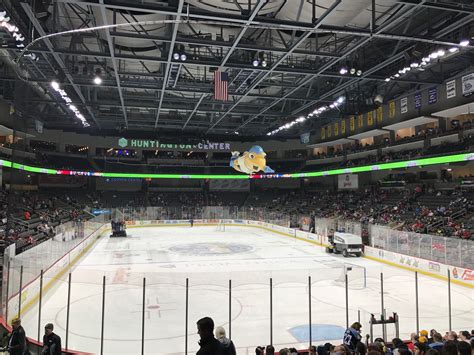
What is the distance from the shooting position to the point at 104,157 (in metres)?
46.7

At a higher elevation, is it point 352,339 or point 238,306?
point 352,339

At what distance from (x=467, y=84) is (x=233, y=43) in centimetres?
1481

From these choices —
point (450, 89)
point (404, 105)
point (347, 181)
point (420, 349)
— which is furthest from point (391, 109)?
point (420, 349)

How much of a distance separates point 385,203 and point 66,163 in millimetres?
35076

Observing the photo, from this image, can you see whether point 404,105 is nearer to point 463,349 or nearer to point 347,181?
point 347,181

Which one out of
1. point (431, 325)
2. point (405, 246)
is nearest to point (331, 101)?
point (405, 246)

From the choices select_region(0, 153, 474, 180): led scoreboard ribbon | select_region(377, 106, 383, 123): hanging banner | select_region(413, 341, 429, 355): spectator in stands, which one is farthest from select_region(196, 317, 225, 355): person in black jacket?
select_region(377, 106, 383, 123): hanging banner

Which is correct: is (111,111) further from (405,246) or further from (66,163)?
(405,246)

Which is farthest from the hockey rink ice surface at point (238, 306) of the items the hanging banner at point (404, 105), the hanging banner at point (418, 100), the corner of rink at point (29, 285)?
the hanging banner at point (404, 105)

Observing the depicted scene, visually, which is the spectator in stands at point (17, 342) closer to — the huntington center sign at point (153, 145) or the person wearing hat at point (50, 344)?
the person wearing hat at point (50, 344)

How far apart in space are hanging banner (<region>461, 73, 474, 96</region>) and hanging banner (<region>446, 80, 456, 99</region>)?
886mm

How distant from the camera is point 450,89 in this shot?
23.6 m

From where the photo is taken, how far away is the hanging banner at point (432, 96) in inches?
995

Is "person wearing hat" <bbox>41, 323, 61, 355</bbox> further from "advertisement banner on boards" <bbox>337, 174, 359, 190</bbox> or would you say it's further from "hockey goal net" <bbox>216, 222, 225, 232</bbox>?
"advertisement banner on boards" <bbox>337, 174, 359, 190</bbox>
